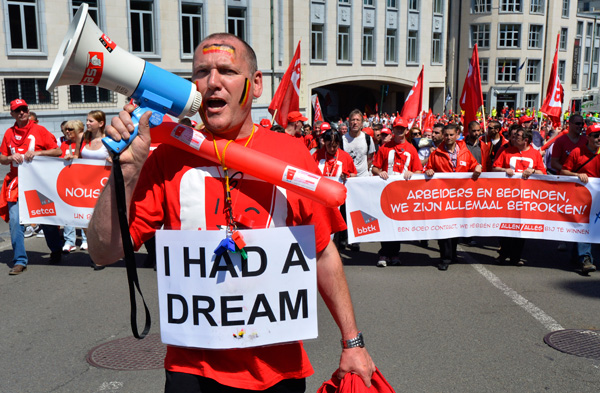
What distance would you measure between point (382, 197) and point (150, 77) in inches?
251

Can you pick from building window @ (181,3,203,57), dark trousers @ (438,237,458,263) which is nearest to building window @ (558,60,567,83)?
building window @ (181,3,203,57)

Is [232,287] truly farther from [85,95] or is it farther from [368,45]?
[368,45]

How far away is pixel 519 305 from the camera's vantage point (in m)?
6.39

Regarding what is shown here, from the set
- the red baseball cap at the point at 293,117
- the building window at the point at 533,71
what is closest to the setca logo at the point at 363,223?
the red baseball cap at the point at 293,117

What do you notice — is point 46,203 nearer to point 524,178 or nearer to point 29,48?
point 524,178

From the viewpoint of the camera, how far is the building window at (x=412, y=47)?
4353cm

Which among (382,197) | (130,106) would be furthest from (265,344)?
(382,197)

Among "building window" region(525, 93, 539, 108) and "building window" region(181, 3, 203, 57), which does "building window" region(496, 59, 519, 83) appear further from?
"building window" region(181, 3, 203, 57)

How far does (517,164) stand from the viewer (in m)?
8.38

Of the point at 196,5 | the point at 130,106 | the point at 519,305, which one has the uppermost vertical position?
the point at 196,5

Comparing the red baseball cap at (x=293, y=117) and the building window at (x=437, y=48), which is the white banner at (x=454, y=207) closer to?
the red baseball cap at (x=293, y=117)

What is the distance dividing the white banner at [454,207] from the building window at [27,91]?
2085 centimetres

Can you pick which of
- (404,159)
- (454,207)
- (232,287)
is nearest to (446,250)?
(454,207)

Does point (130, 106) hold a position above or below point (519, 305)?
above
